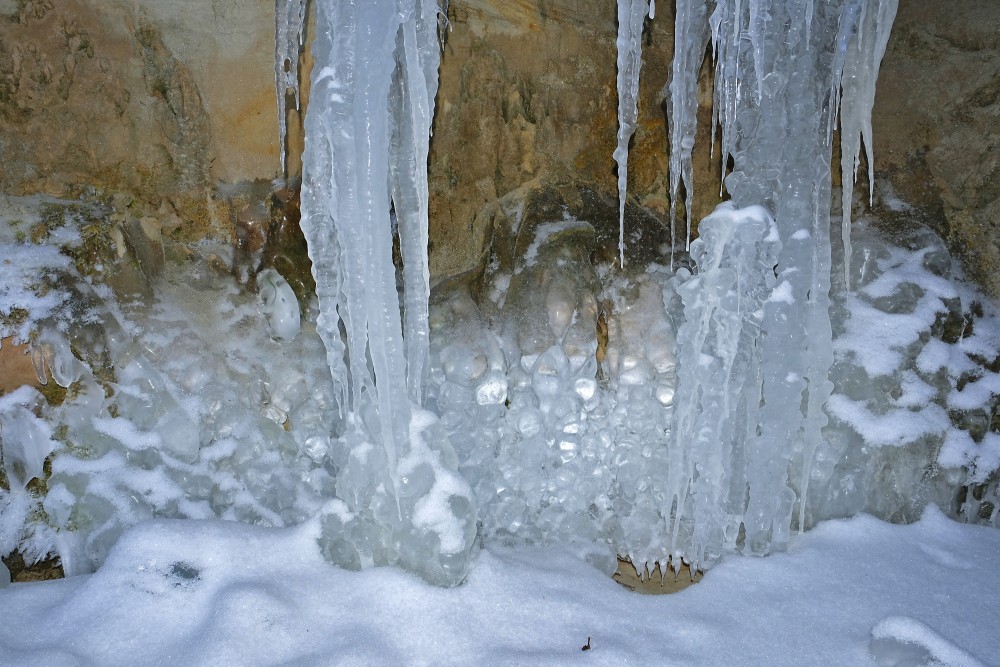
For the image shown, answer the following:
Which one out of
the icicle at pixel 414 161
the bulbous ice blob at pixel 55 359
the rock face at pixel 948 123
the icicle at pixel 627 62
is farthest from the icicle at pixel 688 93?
the bulbous ice blob at pixel 55 359

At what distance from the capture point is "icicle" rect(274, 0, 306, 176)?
280 centimetres

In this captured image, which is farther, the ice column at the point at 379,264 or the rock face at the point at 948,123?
the rock face at the point at 948,123

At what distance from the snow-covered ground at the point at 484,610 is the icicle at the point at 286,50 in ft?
4.89

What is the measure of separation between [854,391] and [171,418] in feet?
8.22

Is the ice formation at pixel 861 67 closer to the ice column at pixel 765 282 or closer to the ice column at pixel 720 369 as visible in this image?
the ice column at pixel 765 282

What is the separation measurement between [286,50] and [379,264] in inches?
38.2

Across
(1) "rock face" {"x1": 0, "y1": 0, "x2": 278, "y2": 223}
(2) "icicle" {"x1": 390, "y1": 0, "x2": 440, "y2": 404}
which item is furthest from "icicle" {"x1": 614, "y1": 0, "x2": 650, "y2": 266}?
(1) "rock face" {"x1": 0, "y1": 0, "x2": 278, "y2": 223}

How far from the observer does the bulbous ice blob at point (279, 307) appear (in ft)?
10.5

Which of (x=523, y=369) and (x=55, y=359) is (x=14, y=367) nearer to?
(x=55, y=359)

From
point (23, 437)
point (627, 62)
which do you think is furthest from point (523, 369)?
point (23, 437)

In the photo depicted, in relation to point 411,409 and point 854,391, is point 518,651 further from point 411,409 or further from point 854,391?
point 854,391

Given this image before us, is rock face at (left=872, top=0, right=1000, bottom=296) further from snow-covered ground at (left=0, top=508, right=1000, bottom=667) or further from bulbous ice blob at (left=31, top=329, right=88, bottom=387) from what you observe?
bulbous ice blob at (left=31, top=329, right=88, bottom=387)

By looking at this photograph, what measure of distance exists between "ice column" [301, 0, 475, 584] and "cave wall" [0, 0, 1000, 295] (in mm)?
700

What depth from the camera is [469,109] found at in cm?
337
